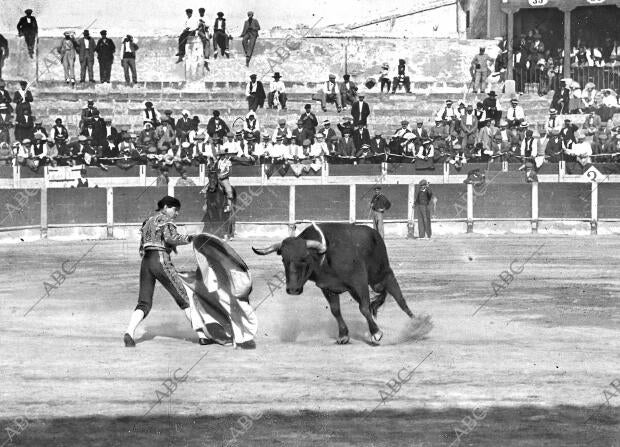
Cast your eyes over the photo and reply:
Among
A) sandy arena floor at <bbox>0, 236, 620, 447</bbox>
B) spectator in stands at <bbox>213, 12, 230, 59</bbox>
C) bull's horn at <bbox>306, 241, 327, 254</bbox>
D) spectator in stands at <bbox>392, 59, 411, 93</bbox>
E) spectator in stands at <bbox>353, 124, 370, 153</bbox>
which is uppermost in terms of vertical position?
spectator in stands at <bbox>213, 12, 230, 59</bbox>

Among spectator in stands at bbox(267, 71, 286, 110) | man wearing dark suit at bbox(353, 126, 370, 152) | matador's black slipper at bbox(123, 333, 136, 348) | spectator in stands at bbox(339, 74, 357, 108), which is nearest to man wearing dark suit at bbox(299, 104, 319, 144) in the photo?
man wearing dark suit at bbox(353, 126, 370, 152)

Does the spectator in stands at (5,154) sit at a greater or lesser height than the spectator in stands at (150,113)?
lesser

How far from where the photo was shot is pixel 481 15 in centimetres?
4266

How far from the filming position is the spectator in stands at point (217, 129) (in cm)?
2983

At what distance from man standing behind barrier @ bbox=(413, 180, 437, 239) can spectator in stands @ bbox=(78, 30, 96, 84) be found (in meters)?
9.54

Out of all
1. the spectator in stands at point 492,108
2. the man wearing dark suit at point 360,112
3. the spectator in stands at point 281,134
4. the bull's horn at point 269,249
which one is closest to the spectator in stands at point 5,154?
the spectator in stands at point 281,134

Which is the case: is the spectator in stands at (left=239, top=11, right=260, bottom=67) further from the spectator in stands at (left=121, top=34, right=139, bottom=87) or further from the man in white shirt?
the man in white shirt

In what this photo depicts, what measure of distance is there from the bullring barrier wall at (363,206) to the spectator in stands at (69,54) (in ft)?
21.4

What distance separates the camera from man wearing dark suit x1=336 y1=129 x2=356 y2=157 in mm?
30270

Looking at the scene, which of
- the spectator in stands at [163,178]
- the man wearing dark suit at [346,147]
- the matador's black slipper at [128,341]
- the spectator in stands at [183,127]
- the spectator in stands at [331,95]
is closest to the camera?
the matador's black slipper at [128,341]

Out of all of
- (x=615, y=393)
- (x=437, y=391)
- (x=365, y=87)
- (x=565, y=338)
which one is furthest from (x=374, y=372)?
(x=365, y=87)

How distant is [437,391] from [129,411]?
2.14 m

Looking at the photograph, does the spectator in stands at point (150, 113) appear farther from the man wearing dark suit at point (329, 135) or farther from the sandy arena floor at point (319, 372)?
the sandy arena floor at point (319, 372)

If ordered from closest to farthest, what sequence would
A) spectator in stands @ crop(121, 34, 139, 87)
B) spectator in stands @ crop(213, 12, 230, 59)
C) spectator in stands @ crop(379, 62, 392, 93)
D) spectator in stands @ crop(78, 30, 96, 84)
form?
spectator in stands @ crop(78, 30, 96, 84), spectator in stands @ crop(121, 34, 139, 87), spectator in stands @ crop(379, 62, 392, 93), spectator in stands @ crop(213, 12, 230, 59)
